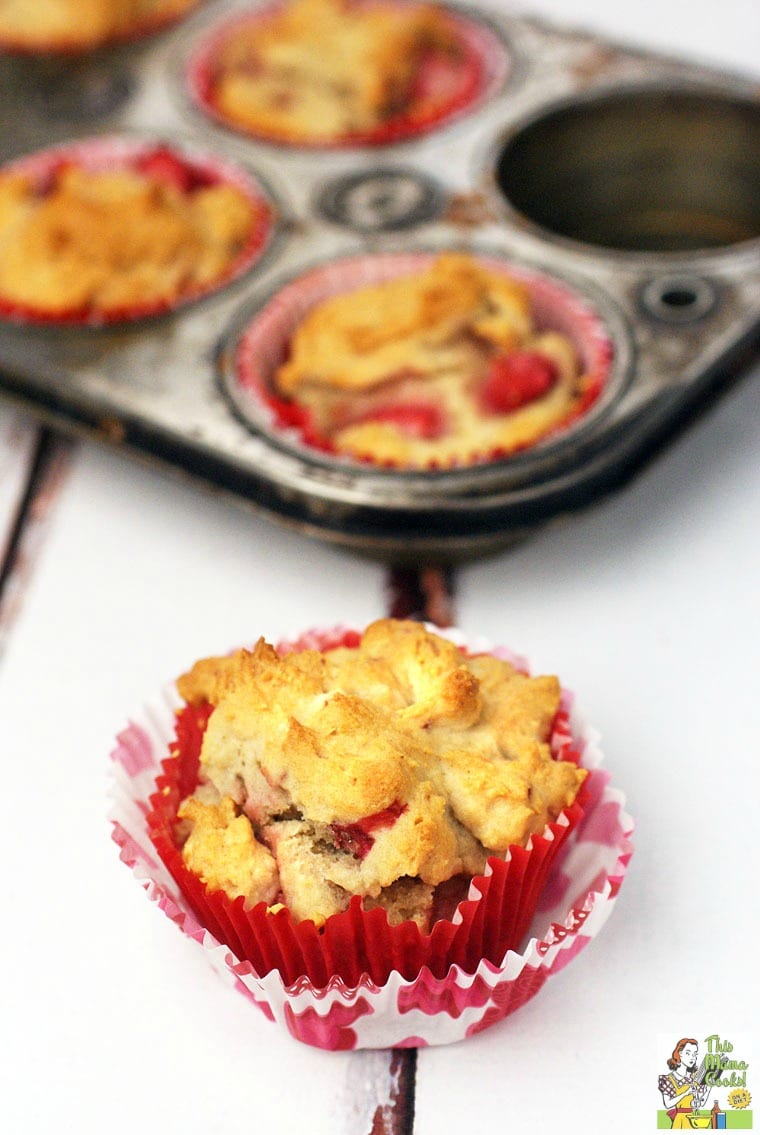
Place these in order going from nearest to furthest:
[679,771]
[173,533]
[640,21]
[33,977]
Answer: [33,977] < [679,771] < [173,533] < [640,21]

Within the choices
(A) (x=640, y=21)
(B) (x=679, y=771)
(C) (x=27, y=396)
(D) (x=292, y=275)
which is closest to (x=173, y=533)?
(C) (x=27, y=396)

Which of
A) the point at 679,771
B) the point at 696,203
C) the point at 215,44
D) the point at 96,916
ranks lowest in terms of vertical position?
the point at 96,916

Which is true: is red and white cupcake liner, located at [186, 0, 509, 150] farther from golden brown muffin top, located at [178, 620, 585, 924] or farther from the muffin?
golden brown muffin top, located at [178, 620, 585, 924]

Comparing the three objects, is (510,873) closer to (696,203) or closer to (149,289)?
(149,289)

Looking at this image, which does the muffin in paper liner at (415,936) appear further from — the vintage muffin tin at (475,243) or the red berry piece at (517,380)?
the red berry piece at (517,380)

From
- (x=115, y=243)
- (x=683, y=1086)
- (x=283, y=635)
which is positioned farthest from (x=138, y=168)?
(x=683, y=1086)

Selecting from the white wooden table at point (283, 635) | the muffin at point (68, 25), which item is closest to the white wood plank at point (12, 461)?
the white wooden table at point (283, 635)

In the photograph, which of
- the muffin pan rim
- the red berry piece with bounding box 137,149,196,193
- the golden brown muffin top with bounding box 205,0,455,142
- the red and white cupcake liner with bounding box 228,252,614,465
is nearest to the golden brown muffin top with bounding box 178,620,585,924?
the muffin pan rim
